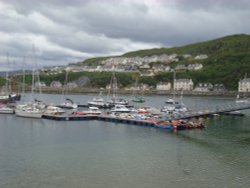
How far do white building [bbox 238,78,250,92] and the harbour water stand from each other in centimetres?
9450

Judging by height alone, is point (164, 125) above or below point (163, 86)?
below

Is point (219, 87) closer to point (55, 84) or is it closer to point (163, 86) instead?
point (163, 86)

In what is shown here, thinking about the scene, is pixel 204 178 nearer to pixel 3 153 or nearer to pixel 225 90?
pixel 3 153

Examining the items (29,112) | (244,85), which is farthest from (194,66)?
(29,112)

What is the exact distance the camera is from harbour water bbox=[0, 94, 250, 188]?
72.9ft

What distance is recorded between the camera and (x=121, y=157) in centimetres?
2833

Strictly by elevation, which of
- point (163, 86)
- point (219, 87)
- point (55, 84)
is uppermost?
point (219, 87)

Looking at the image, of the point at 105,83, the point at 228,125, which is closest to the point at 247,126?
the point at 228,125

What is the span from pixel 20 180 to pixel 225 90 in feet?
414

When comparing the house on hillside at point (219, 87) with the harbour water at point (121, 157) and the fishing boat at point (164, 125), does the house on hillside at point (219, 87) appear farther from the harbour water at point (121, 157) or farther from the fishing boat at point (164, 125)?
the fishing boat at point (164, 125)

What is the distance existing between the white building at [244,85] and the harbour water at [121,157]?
310 feet

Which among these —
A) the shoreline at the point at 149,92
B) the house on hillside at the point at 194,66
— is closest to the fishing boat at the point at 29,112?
the shoreline at the point at 149,92

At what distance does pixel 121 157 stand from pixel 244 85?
115692 mm

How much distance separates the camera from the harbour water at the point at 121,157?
22.2 m
